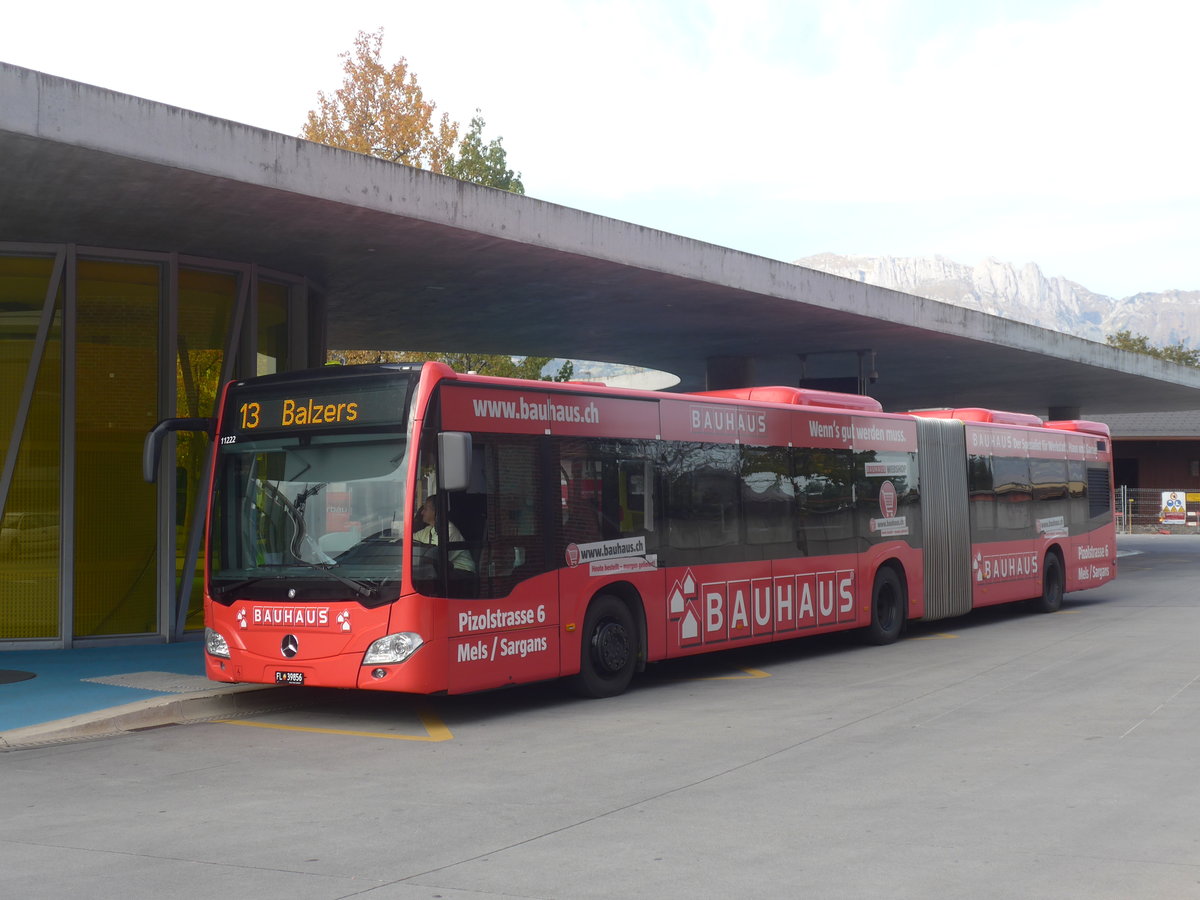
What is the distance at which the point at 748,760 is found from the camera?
341 inches

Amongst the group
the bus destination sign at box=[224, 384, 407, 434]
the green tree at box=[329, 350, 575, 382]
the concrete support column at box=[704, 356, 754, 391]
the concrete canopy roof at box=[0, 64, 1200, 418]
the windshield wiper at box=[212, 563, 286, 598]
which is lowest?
the windshield wiper at box=[212, 563, 286, 598]

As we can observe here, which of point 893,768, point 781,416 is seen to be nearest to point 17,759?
point 893,768

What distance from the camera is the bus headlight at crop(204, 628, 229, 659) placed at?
10758 millimetres

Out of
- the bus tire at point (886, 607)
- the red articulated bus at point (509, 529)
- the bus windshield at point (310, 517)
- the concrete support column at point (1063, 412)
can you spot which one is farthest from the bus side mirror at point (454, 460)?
the concrete support column at point (1063, 412)

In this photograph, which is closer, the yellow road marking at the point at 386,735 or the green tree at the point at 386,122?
the yellow road marking at the point at 386,735

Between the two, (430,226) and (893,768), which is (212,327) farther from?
(893,768)

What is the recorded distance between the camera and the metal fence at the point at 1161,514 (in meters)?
52.8

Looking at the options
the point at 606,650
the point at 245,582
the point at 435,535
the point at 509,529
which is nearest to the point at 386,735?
the point at 435,535

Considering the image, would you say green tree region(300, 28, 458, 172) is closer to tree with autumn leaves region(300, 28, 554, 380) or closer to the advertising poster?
tree with autumn leaves region(300, 28, 554, 380)

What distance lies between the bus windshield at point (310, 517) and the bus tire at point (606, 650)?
229 centimetres

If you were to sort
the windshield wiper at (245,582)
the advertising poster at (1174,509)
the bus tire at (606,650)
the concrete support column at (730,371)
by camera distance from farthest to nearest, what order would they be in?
1. the advertising poster at (1174,509)
2. the concrete support column at (730,371)
3. the bus tire at (606,650)
4. the windshield wiper at (245,582)

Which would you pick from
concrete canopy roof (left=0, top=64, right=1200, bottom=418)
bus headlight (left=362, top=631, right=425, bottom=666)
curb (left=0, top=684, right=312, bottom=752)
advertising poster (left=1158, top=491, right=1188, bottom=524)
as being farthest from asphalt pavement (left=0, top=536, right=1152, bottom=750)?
advertising poster (left=1158, top=491, right=1188, bottom=524)

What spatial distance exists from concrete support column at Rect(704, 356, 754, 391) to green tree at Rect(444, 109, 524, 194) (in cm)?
1094

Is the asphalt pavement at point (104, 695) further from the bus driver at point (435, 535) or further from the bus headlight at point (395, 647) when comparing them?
the bus driver at point (435, 535)
